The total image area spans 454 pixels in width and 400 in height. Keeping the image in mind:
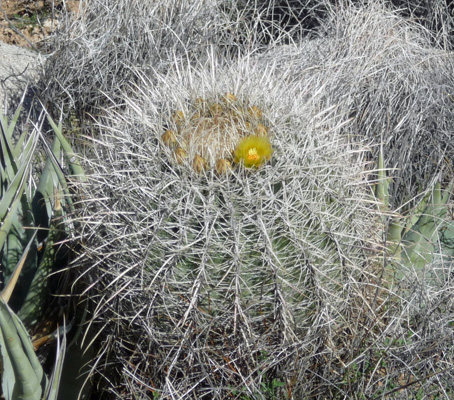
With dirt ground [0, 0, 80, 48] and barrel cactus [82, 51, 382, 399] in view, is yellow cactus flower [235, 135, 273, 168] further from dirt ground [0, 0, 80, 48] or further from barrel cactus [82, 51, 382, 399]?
dirt ground [0, 0, 80, 48]

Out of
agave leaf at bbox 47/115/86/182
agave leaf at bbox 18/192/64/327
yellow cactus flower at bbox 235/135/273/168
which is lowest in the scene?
agave leaf at bbox 18/192/64/327

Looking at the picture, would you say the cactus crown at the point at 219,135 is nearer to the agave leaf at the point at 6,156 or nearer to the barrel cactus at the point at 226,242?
the barrel cactus at the point at 226,242

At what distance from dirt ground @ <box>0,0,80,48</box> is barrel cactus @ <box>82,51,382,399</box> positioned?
3.83m

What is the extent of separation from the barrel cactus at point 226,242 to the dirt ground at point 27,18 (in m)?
3.83

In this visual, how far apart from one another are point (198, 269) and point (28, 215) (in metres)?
0.97

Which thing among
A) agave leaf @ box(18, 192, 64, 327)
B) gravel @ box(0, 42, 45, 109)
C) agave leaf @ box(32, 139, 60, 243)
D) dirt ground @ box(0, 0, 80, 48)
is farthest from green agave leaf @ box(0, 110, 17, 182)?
dirt ground @ box(0, 0, 80, 48)

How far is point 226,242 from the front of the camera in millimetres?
1832

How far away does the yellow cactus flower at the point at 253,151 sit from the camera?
1861mm

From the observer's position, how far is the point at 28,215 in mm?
2467

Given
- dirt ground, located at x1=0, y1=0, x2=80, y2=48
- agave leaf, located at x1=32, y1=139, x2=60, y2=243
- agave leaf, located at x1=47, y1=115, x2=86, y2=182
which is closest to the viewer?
agave leaf, located at x1=47, y1=115, x2=86, y2=182

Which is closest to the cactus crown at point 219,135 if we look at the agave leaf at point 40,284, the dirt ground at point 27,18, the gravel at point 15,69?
the agave leaf at point 40,284

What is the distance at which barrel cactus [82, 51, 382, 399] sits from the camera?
73.1 inches

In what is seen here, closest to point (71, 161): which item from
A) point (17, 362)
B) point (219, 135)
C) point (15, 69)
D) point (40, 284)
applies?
Result: point (40, 284)

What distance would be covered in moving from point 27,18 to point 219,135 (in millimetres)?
4595
